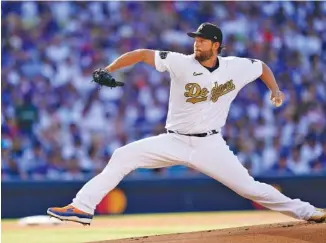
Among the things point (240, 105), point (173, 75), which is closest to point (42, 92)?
point (240, 105)

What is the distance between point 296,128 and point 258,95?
91 centimetres

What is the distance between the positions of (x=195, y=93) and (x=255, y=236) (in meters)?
1.27

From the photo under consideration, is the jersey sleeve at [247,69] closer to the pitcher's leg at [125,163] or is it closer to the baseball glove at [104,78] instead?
the pitcher's leg at [125,163]

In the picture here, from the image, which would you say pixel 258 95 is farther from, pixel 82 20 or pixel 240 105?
pixel 82 20

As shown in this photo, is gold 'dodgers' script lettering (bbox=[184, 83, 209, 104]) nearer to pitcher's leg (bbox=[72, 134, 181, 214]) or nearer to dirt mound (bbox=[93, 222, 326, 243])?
pitcher's leg (bbox=[72, 134, 181, 214])

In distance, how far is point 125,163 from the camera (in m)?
6.67

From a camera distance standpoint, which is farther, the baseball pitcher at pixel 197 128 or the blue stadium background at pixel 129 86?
the blue stadium background at pixel 129 86

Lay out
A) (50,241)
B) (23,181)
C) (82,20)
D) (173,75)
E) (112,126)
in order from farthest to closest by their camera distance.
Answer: (82,20) → (112,126) → (23,181) → (50,241) → (173,75)

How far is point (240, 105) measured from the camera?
14828 millimetres

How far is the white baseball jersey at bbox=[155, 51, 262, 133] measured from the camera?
676 centimetres

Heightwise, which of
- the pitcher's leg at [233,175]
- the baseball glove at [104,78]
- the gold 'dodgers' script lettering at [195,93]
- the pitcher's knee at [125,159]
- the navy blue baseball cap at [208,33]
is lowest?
the pitcher's leg at [233,175]

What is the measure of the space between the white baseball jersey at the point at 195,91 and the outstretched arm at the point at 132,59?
57 millimetres

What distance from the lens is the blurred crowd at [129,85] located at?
13812 millimetres

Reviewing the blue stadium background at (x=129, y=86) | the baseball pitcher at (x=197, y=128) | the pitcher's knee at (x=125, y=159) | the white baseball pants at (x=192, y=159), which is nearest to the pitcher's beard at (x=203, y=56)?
the baseball pitcher at (x=197, y=128)
